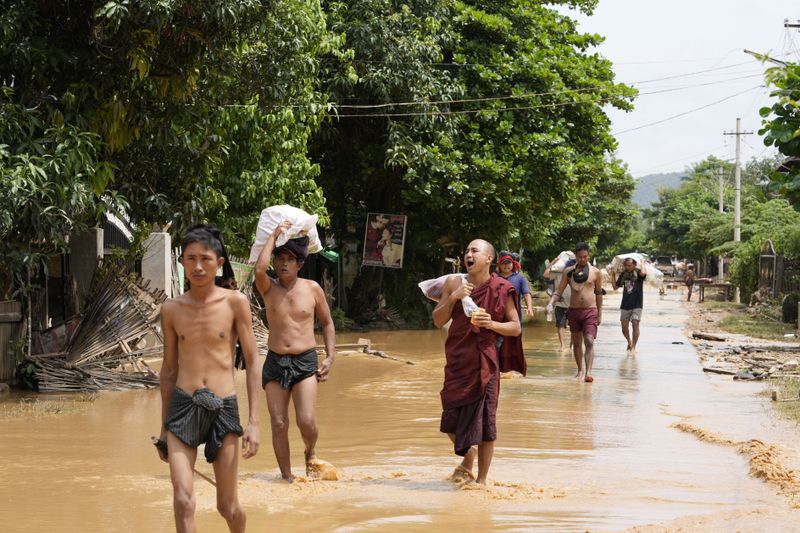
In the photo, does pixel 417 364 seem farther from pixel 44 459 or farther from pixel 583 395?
pixel 44 459

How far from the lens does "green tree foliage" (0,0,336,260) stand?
39.5 ft

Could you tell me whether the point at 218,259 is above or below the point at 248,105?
below

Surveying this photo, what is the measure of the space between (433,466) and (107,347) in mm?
6417

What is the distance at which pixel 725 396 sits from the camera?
1273 cm

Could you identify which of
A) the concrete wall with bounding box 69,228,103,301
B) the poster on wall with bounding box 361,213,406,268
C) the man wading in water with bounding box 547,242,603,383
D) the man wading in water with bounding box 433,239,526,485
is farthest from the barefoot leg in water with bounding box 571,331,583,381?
the poster on wall with bounding box 361,213,406,268

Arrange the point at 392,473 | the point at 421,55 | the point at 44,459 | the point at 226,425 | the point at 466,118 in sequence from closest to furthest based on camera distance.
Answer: the point at 226,425 < the point at 392,473 < the point at 44,459 < the point at 421,55 < the point at 466,118

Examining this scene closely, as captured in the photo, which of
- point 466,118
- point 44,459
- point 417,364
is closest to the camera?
point 44,459

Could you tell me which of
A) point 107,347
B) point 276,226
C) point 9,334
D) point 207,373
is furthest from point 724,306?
point 207,373

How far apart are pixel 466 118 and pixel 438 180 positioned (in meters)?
2.05

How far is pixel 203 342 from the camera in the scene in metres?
5.18

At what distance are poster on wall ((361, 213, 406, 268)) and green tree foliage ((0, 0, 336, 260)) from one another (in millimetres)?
6252

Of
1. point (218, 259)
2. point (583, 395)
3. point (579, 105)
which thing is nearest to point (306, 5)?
point (583, 395)

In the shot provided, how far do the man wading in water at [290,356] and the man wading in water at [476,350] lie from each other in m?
0.88

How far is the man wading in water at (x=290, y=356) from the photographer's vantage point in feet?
24.0
